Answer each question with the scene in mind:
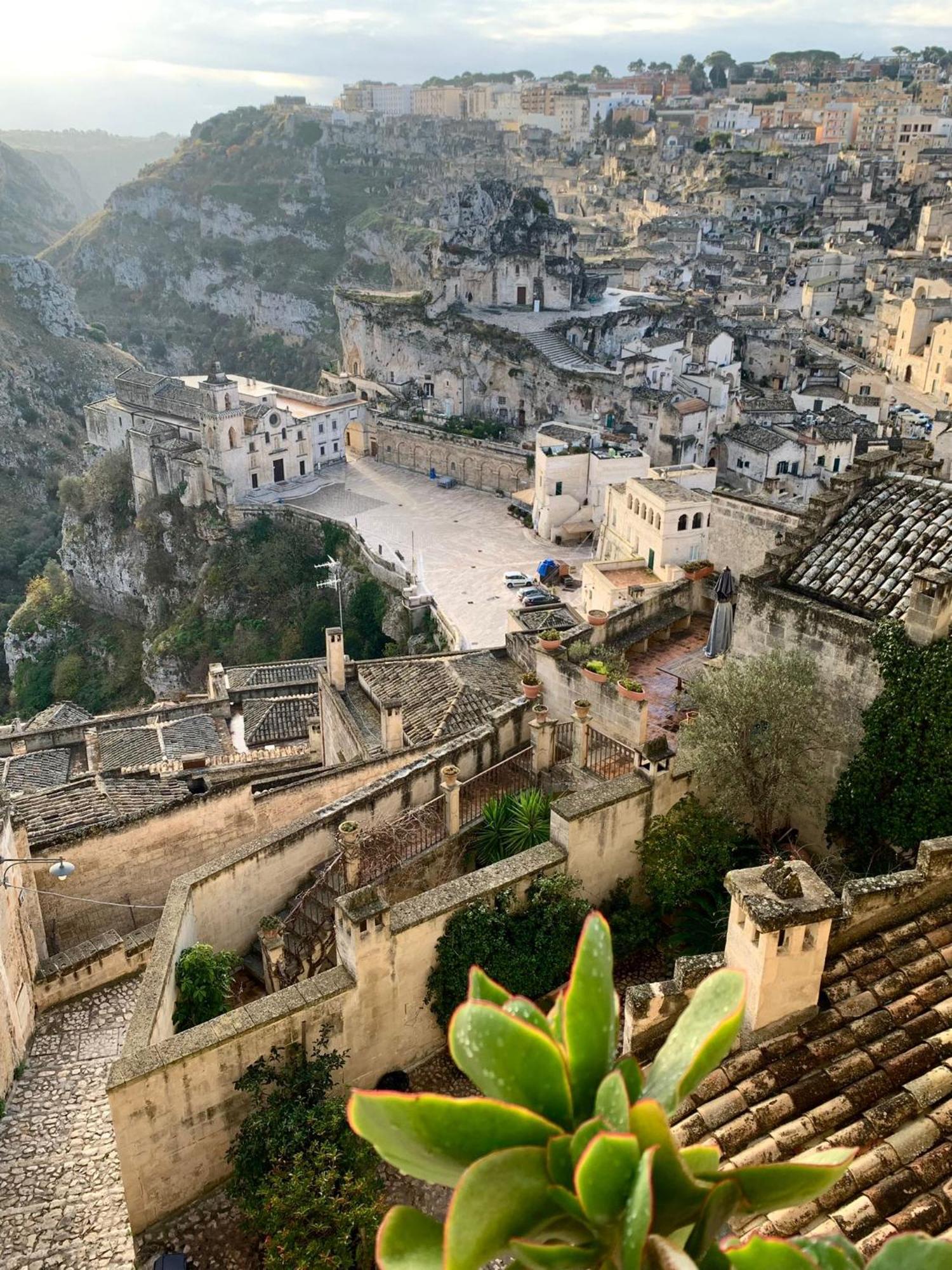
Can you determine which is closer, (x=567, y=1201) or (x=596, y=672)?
(x=567, y=1201)

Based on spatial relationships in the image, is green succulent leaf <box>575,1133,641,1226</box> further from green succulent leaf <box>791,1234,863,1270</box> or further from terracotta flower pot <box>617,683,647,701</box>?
terracotta flower pot <box>617,683,647,701</box>

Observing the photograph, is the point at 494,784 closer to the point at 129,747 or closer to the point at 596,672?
the point at 596,672

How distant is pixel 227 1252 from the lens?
11.0 metres

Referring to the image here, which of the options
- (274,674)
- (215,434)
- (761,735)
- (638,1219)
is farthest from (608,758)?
(215,434)

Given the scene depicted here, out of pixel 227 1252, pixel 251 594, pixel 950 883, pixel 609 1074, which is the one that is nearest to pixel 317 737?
pixel 227 1252

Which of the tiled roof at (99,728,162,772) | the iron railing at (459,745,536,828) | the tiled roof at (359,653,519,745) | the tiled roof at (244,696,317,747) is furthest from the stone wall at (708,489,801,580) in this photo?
the tiled roof at (99,728,162,772)

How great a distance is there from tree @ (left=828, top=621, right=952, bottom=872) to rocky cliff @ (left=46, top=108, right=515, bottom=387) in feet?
334

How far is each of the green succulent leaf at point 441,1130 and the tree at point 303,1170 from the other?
24.7 ft

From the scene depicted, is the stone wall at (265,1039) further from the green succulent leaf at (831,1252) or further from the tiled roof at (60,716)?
the tiled roof at (60,716)

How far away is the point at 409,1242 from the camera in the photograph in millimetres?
3775

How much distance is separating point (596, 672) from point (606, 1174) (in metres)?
13.9

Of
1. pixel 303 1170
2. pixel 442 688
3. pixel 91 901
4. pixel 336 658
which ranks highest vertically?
pixel 303 1170

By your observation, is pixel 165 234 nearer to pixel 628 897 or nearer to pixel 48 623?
pixel 48 623

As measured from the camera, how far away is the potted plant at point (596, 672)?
16969 mm
